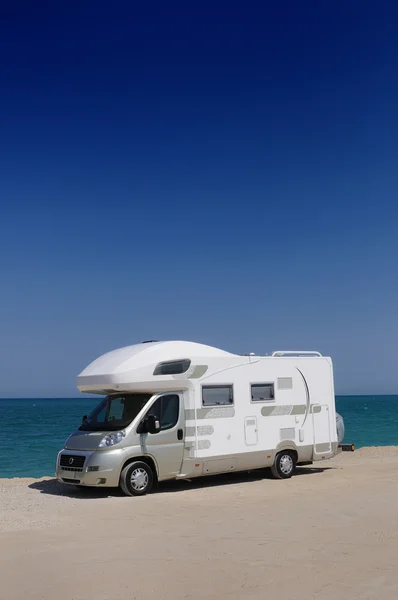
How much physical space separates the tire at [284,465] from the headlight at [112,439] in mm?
3905

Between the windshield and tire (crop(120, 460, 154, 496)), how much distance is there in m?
0.81

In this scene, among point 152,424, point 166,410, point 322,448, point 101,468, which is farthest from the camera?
point 322,448

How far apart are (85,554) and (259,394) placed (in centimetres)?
756

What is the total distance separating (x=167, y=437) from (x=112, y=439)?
1147 mm

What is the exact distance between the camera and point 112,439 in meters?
12.8

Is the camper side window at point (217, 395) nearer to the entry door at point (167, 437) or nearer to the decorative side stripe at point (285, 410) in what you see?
the entry door at point (167, 437)

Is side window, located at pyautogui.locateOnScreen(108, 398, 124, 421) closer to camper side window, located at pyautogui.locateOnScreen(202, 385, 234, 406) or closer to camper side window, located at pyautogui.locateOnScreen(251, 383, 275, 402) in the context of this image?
camper side window, located at pyautogui.locateOnScreen(202, 385, 234, 406)

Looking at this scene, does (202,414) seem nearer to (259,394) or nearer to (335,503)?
(259,394)

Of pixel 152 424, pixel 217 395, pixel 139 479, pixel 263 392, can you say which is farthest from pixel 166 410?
pixel 263 392

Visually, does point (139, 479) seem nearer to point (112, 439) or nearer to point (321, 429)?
point (112, 439)

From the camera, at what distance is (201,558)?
7645mm

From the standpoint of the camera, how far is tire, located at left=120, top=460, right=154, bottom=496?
12.7 m

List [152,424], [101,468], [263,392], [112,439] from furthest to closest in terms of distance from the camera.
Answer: [263,392] < [152,424] < [112,439] < [101,468]

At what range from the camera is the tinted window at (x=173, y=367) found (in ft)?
44.1
